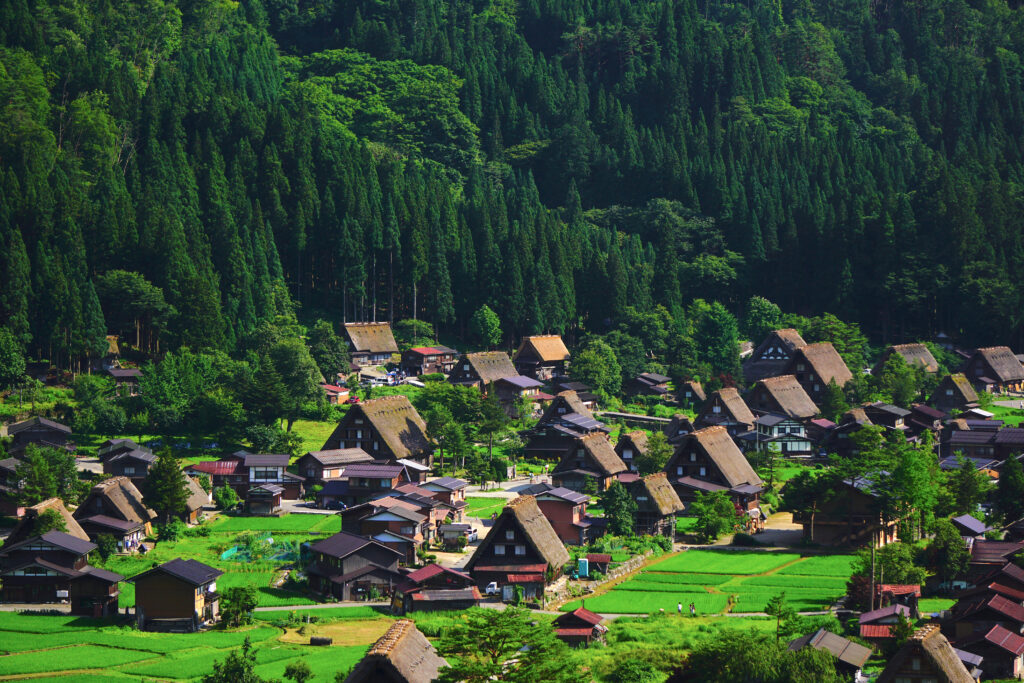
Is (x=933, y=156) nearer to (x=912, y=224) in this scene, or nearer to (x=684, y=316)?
(x=912, y=224)

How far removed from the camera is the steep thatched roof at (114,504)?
60.0m

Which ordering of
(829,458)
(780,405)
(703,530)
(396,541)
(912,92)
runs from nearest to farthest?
(396,541), (703,530), (829,458), (780,405), (912,92)

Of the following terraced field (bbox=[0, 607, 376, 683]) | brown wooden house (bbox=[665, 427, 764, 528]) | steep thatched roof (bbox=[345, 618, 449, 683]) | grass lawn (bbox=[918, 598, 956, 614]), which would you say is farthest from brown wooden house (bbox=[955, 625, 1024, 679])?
brown wooden house (bbox=[665, 427, 764, 528])

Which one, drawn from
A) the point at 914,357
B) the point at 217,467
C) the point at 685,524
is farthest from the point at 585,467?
the point at 914,357

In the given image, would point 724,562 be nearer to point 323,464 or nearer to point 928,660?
point 928,660

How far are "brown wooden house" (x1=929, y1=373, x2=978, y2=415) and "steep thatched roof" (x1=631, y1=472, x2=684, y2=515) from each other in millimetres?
31089

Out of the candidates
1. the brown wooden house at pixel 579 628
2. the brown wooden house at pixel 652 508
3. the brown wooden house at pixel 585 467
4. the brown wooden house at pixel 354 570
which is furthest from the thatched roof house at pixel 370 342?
the brown wooden house at pixel 579 628

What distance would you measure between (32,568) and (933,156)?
105 m

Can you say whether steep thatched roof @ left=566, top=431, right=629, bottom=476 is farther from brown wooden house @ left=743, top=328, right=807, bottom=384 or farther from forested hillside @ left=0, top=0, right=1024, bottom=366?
brown wooden house @ left=743, top=328, right=807, bottom=384

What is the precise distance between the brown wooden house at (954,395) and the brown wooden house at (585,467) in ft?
93.5

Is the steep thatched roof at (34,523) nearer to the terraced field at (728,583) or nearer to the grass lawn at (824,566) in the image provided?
the terraced field at (728,583)

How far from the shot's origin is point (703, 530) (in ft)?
208

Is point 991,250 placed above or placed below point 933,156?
below

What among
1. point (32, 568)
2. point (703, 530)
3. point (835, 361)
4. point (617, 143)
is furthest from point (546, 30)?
point (32, 568)
